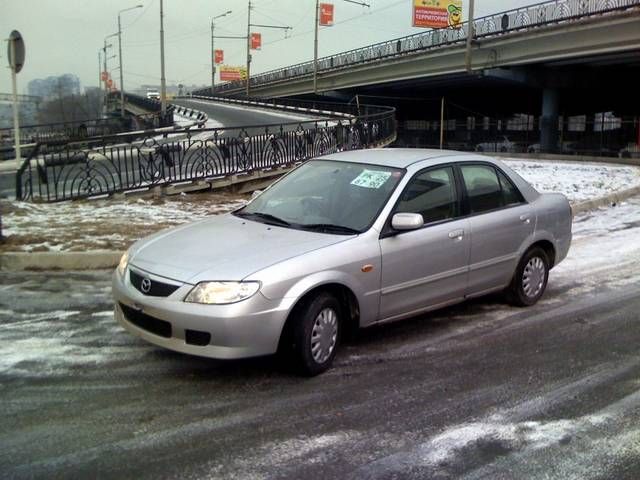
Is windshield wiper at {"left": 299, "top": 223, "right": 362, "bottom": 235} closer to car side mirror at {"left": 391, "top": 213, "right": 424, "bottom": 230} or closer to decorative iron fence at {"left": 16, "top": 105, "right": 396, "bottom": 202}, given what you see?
car side mirror at {"left": 391, "top": 213, "right": 424, "bottom": 230}

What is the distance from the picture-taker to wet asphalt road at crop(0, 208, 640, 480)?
3.60 meters

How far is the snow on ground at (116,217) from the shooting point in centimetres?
Result: 861

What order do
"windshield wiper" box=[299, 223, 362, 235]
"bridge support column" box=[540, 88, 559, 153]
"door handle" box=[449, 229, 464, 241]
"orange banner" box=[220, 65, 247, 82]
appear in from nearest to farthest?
1. "windshield wiper" box=[299, 223, 362, 235]
2. "door handle" box=[449, 229, 464, 241]
3. "bridge support column" box=[540, 88, 559, 153]
4. "orange banner" box=[220, 65, 247, 82]

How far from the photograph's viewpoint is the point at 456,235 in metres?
5.73

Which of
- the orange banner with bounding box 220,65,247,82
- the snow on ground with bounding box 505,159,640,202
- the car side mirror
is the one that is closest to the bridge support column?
the snow on ground with bounding box 505,159,640,202

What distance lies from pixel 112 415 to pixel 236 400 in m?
0.79

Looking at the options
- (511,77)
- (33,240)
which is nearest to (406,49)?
(511,77)

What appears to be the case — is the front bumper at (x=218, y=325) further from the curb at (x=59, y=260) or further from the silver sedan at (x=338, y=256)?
the curb at (x=59, y=260)

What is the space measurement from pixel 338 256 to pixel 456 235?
1376 mm

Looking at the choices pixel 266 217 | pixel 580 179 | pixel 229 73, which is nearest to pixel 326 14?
pixel 580 179

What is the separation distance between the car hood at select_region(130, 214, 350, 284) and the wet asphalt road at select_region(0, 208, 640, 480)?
795 millimetres

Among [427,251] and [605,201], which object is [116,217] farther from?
[605,201]

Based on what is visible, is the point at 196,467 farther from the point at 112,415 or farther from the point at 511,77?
the point at 511,77

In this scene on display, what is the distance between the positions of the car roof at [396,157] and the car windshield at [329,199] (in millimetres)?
94
